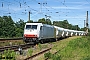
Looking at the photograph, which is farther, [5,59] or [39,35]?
[39,35]

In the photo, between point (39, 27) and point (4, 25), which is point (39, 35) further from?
point (4, 25)

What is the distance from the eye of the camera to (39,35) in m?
31.4

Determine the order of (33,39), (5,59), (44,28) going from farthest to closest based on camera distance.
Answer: (44,28) → (33,39) → (5,59)

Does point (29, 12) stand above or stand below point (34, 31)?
above

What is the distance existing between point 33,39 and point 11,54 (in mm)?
15765

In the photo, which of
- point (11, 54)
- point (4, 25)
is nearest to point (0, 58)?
point (11, 54)

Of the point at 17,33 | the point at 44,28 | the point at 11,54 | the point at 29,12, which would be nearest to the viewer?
the point at 11,54

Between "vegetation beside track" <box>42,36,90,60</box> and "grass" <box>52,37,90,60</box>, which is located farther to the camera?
"grass" <box>52,37,90,60</box>

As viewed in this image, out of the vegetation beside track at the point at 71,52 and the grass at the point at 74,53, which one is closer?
the vegetation beside track at the point at 71,52

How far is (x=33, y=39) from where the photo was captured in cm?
3062

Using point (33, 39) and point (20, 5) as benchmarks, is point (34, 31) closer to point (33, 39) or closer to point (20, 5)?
point (33, 39)

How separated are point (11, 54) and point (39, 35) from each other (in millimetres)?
16590

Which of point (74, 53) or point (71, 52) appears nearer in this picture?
point (74, 53)

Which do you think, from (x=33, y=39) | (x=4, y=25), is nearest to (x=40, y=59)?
(x=33, y=39)
